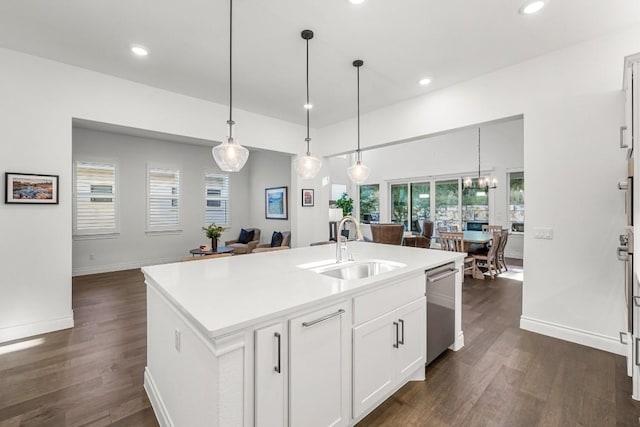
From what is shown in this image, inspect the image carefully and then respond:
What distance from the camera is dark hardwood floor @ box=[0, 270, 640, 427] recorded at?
1811 millimetres

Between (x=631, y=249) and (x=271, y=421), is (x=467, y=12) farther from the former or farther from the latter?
(x=271, y=421)

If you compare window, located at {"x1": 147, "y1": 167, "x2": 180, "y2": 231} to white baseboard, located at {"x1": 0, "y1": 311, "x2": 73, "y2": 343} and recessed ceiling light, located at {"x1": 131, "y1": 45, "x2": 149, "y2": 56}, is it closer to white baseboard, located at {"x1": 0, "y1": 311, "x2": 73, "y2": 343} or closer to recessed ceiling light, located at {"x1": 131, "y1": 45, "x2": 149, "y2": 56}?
white baseboard, located at {"x1": 0, "y1": 311, "x2": 73, "y2": 343}

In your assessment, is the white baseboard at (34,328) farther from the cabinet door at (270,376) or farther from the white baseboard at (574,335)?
the white baseboard at (574,335)

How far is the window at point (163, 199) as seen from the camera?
6.38 metres

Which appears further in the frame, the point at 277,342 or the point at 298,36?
the point at 298,36

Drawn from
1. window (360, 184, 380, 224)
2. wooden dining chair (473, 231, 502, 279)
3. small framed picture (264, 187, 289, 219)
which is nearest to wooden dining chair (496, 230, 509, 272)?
wooden dining chair (473, 231, 502, 279)

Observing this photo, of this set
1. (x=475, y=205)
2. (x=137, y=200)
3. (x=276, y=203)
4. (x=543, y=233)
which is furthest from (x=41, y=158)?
(x=475, y=205)

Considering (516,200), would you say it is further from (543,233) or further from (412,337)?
(412,337)

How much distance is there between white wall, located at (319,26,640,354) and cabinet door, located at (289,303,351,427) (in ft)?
8.60

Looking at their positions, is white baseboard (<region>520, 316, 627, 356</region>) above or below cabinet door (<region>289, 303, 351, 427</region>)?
below

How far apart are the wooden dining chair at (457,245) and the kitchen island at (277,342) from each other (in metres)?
3.15

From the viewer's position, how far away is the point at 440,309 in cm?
241

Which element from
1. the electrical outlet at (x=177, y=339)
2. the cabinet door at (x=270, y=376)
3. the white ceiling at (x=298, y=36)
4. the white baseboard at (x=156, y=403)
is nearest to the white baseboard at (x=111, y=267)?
the white ceiling at (x=298, y=36)

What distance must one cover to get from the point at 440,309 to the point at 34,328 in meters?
4.12
